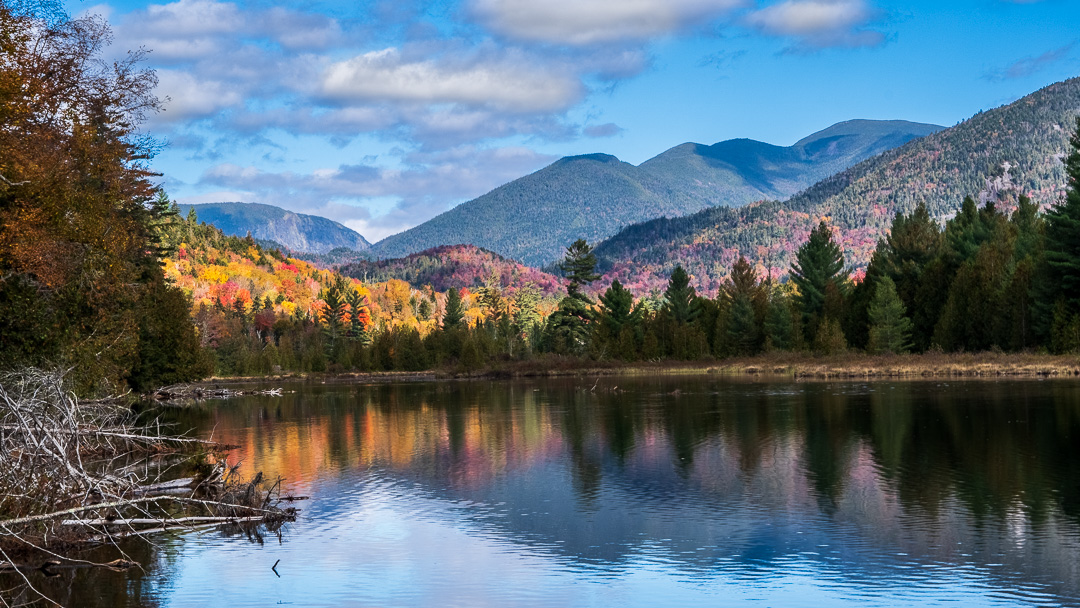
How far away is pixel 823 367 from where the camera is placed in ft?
278

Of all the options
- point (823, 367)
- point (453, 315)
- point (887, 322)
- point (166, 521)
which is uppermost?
point (453, 315)

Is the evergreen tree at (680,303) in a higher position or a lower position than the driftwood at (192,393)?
higher

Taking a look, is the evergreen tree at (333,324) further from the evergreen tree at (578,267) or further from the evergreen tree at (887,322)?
the evergreen tree at (887,322)

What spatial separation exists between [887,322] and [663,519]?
75202 mm

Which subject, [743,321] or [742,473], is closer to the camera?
[742,473]

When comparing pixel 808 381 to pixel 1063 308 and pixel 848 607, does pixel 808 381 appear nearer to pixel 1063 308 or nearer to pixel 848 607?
pixel 1063 308

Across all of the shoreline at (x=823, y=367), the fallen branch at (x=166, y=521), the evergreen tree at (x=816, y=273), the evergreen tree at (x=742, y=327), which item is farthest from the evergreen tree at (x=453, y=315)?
the fallen branch at (x=166, y=521)

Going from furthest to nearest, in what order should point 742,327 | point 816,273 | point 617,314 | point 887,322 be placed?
point 617,314 → point 816,273 → point 742,327 → point 887,322

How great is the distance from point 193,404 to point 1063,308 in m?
66.9

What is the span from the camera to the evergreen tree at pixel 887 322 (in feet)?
294

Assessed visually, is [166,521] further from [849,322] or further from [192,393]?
[849,322]

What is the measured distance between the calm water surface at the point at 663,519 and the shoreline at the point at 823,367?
30.0 m

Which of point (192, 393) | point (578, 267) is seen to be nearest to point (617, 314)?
point (578, 267)

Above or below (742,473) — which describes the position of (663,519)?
below
